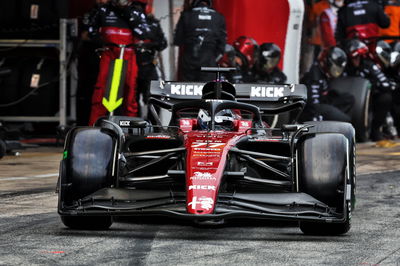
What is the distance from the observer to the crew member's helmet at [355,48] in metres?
19.7

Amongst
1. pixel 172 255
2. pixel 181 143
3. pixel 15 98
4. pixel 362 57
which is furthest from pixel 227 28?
pixel 172 255

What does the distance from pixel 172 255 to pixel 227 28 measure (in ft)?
41.2

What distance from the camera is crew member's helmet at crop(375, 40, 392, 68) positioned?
65.6 feet

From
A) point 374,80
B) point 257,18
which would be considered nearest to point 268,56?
point 257,18

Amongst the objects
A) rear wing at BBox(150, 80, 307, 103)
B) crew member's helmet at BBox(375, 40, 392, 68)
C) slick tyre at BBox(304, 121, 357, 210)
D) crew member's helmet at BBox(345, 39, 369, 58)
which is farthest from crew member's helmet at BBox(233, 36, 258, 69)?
slick tyre at BBox(304, 121, 357, 210)

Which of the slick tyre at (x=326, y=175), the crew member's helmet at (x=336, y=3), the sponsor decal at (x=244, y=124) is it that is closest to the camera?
the slick tyre at (x=326, y=175)

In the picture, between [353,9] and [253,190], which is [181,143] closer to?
[253,190]

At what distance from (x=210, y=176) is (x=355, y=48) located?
1235 centimetres

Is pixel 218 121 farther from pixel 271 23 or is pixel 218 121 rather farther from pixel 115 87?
pixel 271 23

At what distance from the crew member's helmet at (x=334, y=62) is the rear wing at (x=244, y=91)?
8.71 meters

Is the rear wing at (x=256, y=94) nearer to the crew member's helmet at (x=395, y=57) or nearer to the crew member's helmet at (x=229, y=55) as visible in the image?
the crew member's helmet at (x=229, y=55)

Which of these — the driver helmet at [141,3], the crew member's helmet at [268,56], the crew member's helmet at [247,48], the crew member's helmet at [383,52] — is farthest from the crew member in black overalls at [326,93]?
the driver helmet at [141,3]

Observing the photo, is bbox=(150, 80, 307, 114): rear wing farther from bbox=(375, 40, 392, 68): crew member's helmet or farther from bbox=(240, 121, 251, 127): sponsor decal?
bbox=(375, 40, 392, 68): crew member's helmet

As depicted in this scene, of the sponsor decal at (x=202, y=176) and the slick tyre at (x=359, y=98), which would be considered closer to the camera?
the sponsor decal at (x=202, y=176)
